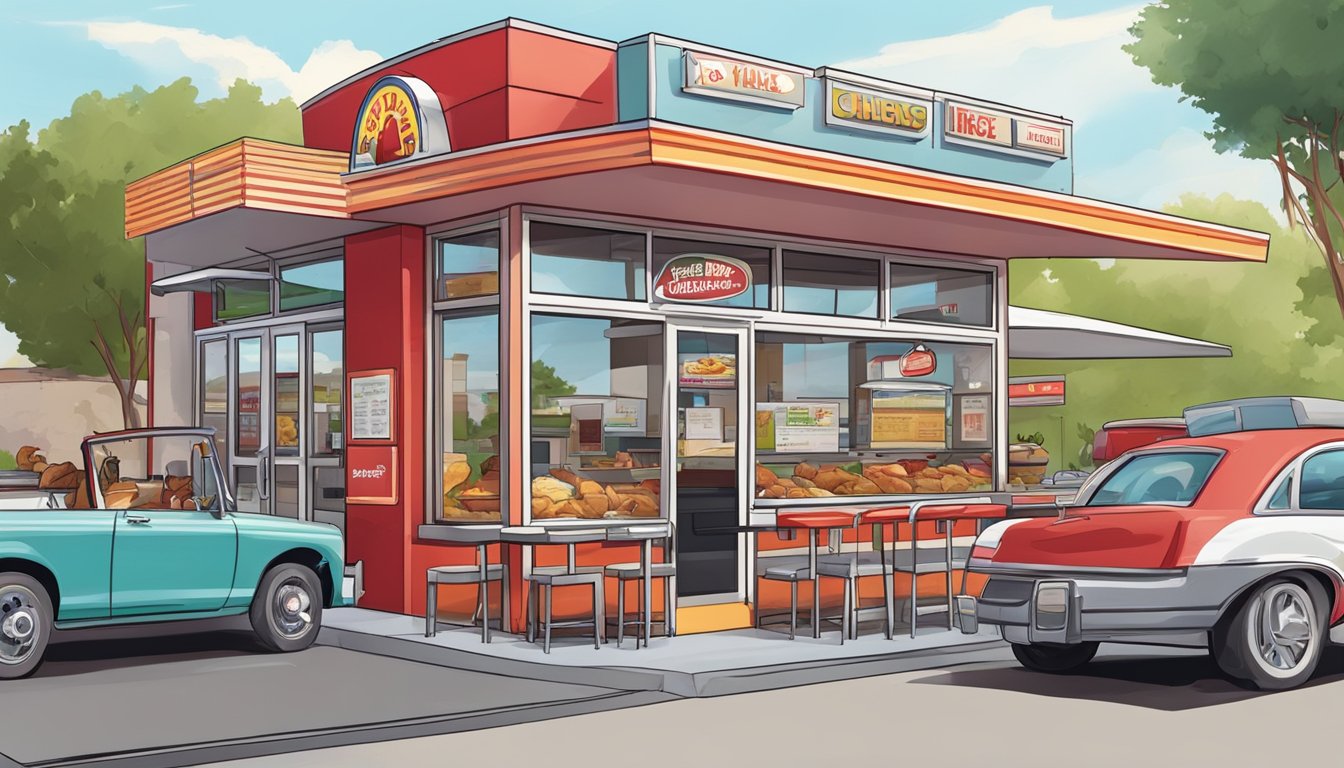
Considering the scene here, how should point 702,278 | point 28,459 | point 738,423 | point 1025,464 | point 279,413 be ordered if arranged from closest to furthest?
point 702,278 → point 738,423 → point 279,413 → point 28,459 → point 1025,464

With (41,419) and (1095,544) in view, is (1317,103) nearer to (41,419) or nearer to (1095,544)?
(1095,544)

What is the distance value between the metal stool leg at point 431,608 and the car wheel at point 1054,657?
4.67 metres

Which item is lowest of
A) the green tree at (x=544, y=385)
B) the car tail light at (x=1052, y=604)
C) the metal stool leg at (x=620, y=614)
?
the metal stool leg at (x=620, y=614)

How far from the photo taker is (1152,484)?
11.8m

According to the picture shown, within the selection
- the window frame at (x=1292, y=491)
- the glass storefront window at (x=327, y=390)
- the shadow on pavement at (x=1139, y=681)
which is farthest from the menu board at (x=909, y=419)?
the window frame at (x=1292, y=491)

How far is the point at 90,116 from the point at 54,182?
395cm

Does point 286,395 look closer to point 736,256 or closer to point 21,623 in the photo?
point 736,256

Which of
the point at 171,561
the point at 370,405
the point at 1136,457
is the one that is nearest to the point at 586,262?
the point at 370,405

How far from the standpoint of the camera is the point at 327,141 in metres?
15.7

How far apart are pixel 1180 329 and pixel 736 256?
2277 inches

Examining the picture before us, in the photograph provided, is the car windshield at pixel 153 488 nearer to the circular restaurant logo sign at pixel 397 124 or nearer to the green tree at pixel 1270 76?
the circular restaurant logo sign at pixel 397 124

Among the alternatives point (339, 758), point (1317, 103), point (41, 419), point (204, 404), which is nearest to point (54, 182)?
point (41, 419)

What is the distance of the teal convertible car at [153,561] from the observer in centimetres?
1098

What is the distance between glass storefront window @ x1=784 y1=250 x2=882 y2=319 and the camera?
1474cm
